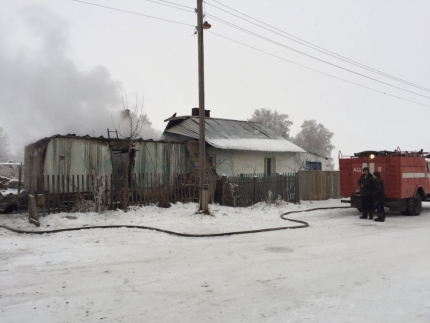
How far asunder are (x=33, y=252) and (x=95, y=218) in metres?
3.65

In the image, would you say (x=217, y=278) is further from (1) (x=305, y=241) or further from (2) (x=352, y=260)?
(1) (x=305, y=241)

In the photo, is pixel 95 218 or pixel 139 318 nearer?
pixel 139 318

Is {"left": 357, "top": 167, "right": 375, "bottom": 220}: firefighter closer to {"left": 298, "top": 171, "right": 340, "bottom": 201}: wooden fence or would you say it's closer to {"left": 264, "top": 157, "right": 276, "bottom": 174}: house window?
{"left": 298, "top": 171, "right": 340, "bottom": 201}: wooden fence

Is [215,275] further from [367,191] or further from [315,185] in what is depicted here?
[315,185]

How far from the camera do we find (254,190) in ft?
50.9

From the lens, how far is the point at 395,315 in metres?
4.23

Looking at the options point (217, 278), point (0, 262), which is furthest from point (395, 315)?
point (0, 262)

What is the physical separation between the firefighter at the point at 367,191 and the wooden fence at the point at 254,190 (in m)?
3.89

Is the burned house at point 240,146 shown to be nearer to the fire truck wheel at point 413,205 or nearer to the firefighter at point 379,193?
the firefighter at point 379,193

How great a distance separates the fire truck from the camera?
13.3 metres

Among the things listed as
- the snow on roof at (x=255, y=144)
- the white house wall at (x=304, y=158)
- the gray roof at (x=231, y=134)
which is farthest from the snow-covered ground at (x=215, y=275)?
the white house wall at (x=304, y=158)

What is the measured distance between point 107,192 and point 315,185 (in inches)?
417

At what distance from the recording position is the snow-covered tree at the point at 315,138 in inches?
2768

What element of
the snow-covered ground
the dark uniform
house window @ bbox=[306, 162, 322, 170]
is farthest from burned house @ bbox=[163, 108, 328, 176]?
the snow-covered ground
